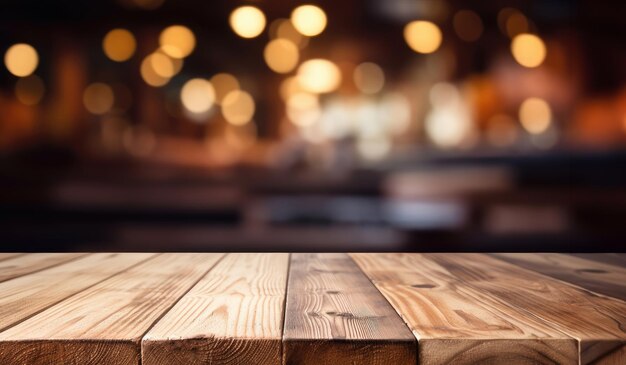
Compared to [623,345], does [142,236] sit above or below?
below

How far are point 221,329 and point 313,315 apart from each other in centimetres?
14

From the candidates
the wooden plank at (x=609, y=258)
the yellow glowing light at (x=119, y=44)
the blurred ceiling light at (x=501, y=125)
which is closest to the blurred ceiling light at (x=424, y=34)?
the blurred ceiling light at (x=501, y=125)

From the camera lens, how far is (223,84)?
29.7 feet

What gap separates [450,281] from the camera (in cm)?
118

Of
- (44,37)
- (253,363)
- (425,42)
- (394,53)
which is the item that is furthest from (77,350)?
(394,53)

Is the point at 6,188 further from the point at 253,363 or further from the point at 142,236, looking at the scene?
the point at 253,363

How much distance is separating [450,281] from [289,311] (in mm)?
411

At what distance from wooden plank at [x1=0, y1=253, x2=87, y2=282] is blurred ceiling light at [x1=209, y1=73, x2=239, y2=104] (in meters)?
7.48

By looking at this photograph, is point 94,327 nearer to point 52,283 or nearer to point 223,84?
point 52,283

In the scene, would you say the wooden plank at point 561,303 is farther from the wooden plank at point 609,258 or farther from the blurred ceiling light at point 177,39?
the blurred ceiling light at point 177,39

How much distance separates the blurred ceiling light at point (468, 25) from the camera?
6.91 m

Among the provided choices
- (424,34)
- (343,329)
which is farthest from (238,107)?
(343,329)

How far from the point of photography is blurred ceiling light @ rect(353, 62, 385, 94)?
9.09 metres

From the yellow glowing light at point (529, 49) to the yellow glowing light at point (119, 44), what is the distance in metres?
4.44
